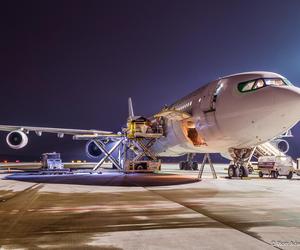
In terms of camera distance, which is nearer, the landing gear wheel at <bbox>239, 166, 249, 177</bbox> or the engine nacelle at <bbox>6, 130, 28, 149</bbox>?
the landing gear wheel at <bbox>239, 166, 249, 177</bbox>

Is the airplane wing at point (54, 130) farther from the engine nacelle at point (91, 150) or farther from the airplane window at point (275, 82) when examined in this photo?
the airplane window at point (275, 82)

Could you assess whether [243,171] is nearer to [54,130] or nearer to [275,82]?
[275,82]

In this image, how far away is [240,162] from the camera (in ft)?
57.4

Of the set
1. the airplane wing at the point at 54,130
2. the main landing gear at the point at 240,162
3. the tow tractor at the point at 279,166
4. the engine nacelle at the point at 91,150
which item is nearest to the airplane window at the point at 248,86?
the main landing gear at the point at 240,162

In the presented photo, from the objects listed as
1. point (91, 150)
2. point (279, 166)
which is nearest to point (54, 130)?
point (91, 150)

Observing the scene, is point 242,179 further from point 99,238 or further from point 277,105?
point 99,238

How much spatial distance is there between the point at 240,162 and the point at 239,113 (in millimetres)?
3390

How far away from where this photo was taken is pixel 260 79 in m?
14.8

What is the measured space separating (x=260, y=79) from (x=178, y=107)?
24.7 feet

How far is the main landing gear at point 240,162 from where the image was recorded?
17.2 m

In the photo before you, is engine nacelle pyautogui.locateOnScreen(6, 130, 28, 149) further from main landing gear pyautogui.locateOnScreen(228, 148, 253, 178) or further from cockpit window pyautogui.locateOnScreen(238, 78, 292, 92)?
cockpit window pyautogui.locateOnScreen(238, 78, 292, 92)

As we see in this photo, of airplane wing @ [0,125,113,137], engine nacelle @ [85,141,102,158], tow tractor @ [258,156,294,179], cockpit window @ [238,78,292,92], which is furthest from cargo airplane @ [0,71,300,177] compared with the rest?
engine nacelle @ [85,141,102,158]

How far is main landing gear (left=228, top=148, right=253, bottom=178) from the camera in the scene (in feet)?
56.5

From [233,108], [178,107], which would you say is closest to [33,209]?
[233,108]
